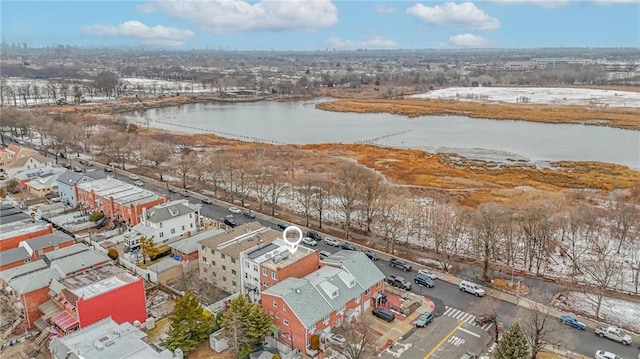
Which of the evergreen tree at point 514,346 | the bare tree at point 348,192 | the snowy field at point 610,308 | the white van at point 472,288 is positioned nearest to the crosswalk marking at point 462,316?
the white van at point 472,288

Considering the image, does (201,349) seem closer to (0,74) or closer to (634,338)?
(634,338)

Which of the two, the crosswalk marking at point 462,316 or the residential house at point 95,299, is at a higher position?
the residential house at point 95,299

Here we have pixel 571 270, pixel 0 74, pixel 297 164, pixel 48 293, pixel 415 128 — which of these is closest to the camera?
pixel 48 293

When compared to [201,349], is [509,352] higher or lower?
higher

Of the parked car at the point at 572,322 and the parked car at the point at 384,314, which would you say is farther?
the parked car at the point at 384,314

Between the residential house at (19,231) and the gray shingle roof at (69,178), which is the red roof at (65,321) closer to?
the residential house at (19,231)

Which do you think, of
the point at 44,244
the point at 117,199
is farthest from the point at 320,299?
the point at 117,199

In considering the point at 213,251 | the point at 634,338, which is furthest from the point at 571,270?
the point at 213,251

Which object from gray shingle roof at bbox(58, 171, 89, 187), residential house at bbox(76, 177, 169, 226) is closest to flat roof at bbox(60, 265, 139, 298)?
residential house at bbox(76, 177, 169, 226)
